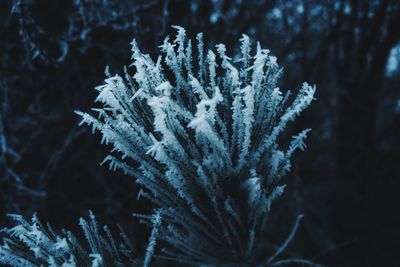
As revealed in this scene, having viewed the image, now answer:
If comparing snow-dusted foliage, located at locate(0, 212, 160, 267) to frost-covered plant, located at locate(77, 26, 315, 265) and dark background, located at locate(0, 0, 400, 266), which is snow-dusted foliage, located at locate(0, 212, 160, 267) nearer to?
frost-covered plant, located at locate(77, 26, 315, 265)

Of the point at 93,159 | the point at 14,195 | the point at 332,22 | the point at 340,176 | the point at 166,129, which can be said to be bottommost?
the point at 14,195

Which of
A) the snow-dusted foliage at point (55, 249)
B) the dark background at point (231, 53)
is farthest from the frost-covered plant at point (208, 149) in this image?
the dark background at point (231, 53)

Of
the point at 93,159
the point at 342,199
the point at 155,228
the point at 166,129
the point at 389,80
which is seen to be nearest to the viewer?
the point at 166,129

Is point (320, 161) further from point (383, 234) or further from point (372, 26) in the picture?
point (372, 26)

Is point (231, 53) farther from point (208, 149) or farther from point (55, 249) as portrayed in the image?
point (55, 249)

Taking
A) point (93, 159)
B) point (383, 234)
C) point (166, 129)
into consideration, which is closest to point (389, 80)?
point (383, 234)

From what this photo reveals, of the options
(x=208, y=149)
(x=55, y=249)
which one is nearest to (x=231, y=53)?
(x=208, y=149)

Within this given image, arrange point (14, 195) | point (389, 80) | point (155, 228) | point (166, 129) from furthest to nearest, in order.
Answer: point (389, 80)
point (14, 195)
point (155, 228)
point (166, 129)
